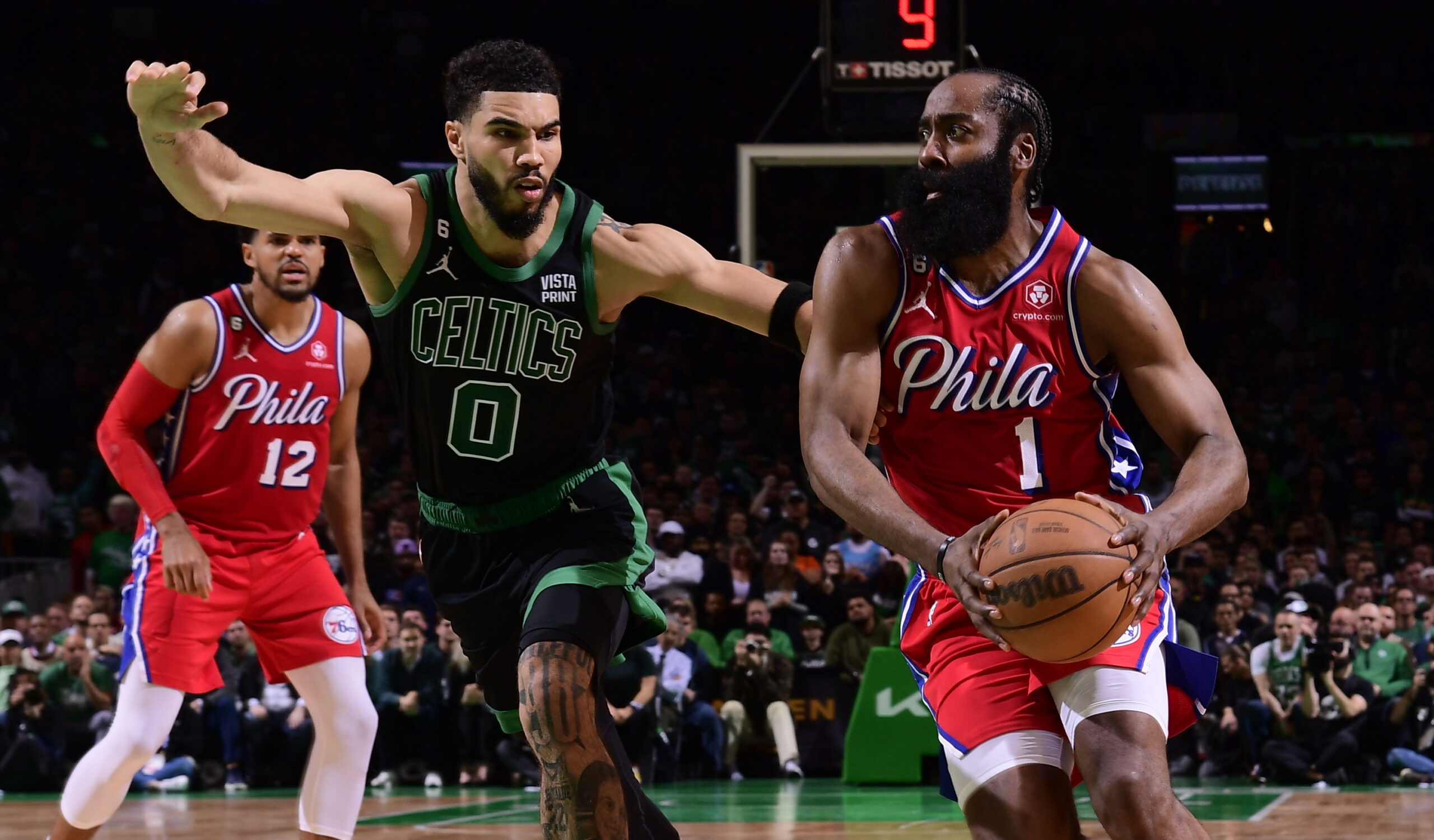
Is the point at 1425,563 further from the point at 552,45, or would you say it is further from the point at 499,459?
the point at 552,45

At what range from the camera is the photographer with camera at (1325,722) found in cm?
1112

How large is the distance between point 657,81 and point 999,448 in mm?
18343

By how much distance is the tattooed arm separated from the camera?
158 inches

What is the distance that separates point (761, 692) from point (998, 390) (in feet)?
28.0

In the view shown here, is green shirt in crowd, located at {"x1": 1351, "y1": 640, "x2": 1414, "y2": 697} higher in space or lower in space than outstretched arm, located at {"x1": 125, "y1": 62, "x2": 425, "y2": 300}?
lower

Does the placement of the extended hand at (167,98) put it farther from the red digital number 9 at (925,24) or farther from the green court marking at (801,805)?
the red digital number 9 at (925,24)

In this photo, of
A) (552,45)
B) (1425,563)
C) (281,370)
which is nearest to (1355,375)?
(1425,563)

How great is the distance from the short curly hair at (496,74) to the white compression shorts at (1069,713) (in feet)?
6.62

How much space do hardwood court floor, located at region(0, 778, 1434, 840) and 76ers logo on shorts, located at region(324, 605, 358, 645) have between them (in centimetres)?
260

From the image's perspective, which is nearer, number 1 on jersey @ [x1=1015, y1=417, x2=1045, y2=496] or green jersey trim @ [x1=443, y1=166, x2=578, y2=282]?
number 1 on jersey @ [x1=1015, y1=417, x2=1045, y2=496]

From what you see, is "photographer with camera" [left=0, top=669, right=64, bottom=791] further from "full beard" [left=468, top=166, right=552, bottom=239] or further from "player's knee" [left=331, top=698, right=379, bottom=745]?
"full beard" [left=468, top=166, right=552, bottom=239]

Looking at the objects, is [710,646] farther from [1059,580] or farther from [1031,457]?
[1059,580]

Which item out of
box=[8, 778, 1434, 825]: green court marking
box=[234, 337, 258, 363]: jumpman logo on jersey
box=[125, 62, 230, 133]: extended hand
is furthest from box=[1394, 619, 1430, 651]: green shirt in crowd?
box=[125, 62, 230, 133]: extended hand

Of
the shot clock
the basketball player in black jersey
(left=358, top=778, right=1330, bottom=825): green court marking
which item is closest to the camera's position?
the basketball player in black jersey
